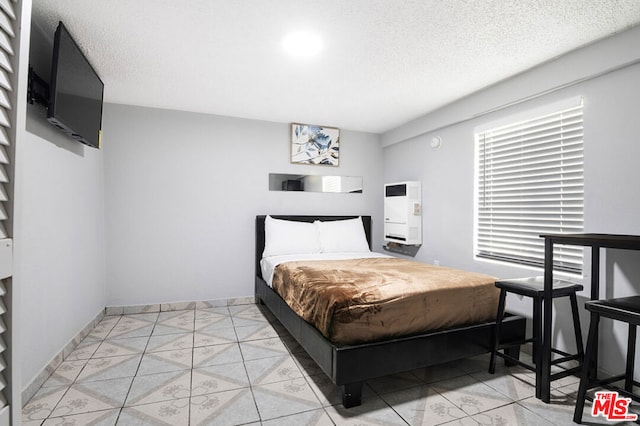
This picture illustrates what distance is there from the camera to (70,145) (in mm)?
2777

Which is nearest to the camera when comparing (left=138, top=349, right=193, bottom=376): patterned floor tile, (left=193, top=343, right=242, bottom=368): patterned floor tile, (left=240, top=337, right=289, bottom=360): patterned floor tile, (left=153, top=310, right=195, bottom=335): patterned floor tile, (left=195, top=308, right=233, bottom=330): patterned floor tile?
(left=138, top=349, right=193, bottom=376): patterned floor tile

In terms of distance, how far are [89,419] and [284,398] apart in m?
1.11

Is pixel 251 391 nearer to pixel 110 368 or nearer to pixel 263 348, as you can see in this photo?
pixel 263 348

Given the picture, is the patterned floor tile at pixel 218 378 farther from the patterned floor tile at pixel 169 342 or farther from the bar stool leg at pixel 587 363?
the bar stool leg at pixel 587 363

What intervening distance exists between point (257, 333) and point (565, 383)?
2538mm

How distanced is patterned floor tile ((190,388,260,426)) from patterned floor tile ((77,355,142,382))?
2.41 feet

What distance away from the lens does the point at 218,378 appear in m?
2.27

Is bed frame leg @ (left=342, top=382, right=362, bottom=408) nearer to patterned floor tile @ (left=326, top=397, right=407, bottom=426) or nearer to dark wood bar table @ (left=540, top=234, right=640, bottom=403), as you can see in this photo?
patterned floor tile @ (left=326, top=397, right=407, bottom=426)

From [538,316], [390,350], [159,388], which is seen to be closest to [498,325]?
[538,316]

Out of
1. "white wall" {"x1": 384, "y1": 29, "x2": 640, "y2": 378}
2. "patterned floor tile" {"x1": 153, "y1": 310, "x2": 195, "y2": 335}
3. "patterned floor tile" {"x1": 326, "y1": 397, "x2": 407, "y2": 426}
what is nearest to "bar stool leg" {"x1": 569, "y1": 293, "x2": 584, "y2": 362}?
"white wall" {"x1": 384, "y1": 29, "x2": 640, "y2": 378}

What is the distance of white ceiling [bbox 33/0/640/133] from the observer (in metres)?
1.98

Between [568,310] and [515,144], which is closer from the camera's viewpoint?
[568,310]

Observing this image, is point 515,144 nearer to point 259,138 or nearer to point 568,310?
point 568,310

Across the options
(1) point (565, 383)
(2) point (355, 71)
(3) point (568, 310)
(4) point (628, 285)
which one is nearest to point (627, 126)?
(4) point (628, 285)
